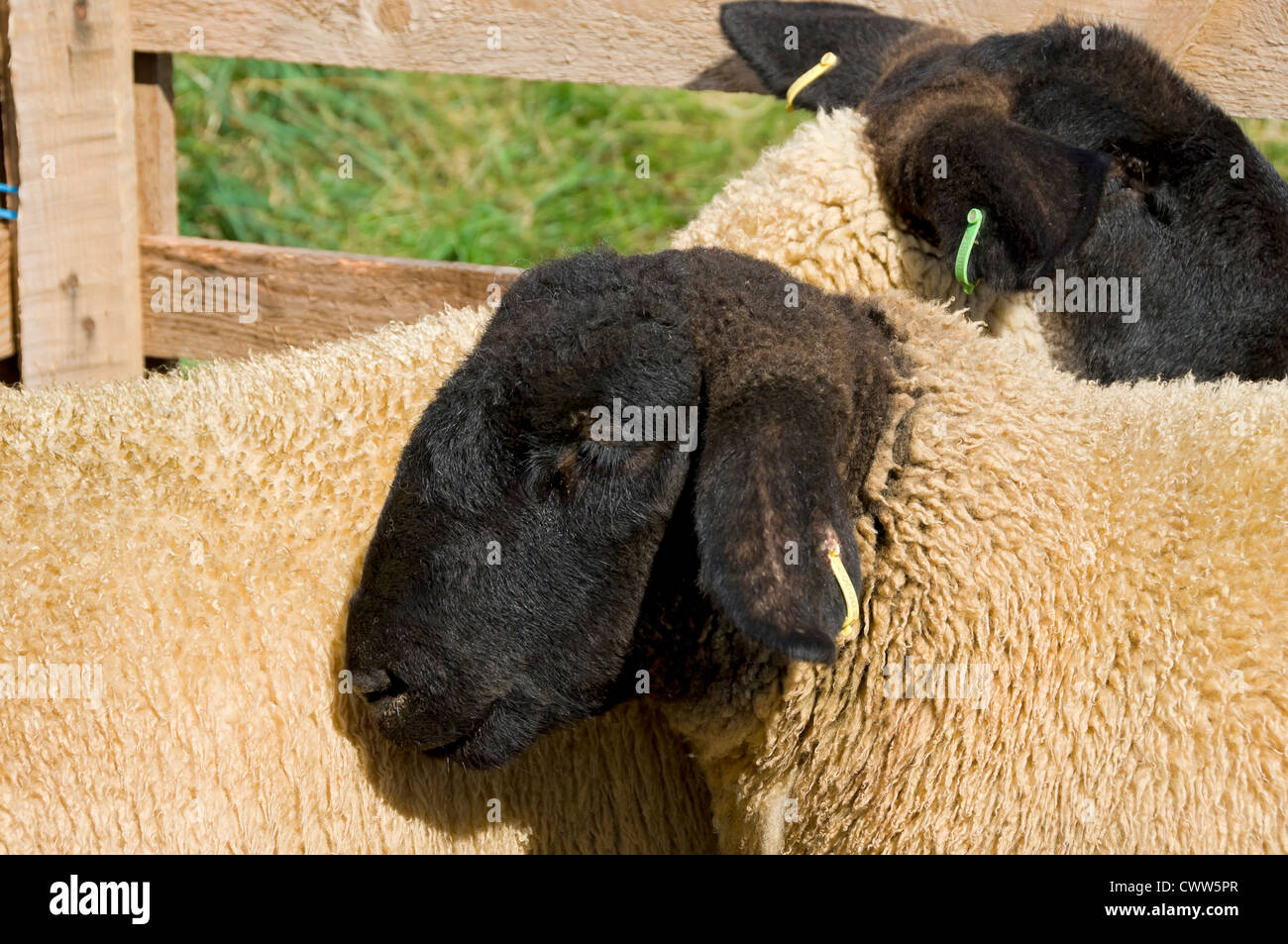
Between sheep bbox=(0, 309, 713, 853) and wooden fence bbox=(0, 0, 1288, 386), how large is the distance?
4.33ft

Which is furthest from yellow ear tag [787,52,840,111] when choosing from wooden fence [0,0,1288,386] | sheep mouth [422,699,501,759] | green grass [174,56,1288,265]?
green grass [174,56,1288,265]

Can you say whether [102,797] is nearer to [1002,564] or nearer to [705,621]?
[705,621]

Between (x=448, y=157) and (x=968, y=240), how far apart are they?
17.6ft

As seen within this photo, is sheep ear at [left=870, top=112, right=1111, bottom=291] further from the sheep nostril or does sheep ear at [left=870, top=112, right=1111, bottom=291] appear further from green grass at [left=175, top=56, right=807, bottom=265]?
green grass at [left=175, top=56, right=807, bottom=265]

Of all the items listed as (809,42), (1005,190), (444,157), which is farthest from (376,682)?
(444,157)

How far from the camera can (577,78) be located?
170 inches

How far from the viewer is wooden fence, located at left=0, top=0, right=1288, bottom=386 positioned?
162 inches

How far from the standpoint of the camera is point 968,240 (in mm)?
3234

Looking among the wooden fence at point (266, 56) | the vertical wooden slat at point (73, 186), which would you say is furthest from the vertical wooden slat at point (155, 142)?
the vertical wooden slat at point (73, 186)

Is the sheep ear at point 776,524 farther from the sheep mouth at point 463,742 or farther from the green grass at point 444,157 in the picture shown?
the green grass at point 444,157

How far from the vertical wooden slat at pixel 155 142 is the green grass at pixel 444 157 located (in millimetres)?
2482

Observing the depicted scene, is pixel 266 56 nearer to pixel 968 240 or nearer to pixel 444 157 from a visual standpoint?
pixel 968 240
